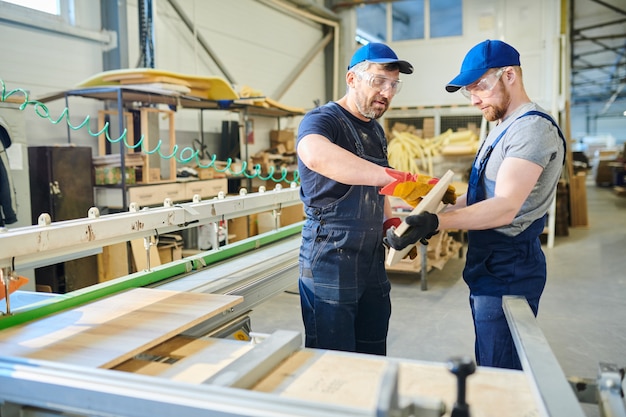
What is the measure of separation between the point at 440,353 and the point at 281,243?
57.9 inches

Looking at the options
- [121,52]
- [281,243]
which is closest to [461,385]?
[281,243]

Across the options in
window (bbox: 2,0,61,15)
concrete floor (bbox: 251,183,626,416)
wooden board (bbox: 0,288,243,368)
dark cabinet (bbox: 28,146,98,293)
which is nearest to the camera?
wooden board (bbox: 0,288,243,368)

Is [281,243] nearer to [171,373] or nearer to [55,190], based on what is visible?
[171,373]

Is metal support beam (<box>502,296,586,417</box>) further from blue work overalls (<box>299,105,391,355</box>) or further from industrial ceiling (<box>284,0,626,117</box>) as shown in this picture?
industrial ceiling (<box>284,0,626,117</box>)

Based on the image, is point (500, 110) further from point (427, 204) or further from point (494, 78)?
point (427, 204)

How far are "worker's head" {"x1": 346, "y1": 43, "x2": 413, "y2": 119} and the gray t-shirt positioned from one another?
1.38 ft

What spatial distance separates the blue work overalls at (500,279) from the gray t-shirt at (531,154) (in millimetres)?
32

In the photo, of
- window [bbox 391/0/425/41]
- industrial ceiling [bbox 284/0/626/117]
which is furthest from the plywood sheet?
window [bbox 391/0/425/41]

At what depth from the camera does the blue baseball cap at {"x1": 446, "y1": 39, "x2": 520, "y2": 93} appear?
1781mm

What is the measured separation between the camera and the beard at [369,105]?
1.95 meters

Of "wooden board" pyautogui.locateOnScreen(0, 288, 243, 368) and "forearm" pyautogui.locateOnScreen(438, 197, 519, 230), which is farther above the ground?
"forearm" pyautogui.locateOnScreen(438, 197, 519, 230)

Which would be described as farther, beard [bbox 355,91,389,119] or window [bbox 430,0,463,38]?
window [bbox 430,0,463,38]

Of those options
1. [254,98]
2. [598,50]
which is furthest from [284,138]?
[598,50]

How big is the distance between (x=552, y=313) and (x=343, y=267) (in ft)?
10.7
